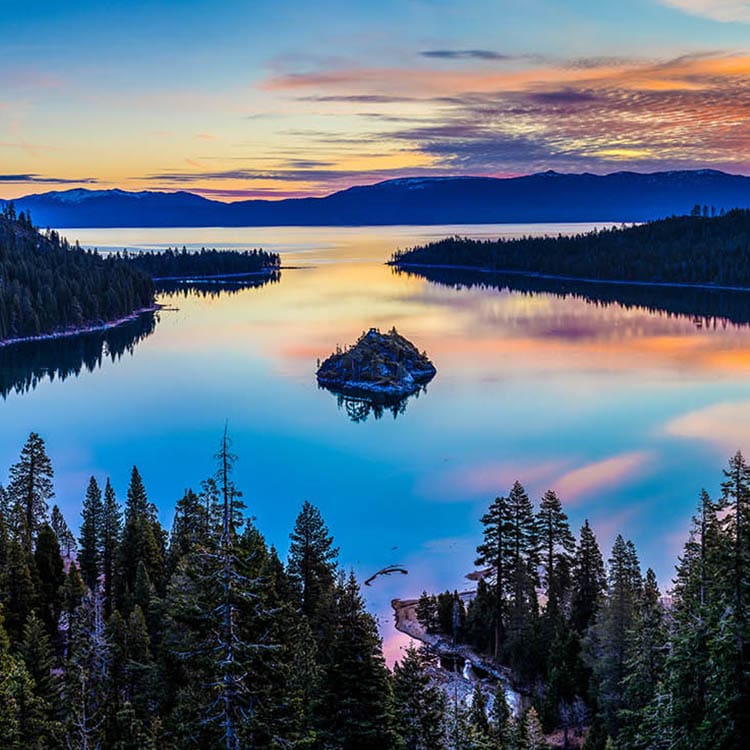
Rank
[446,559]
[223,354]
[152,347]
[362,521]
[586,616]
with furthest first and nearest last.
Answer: [152,347] → [223,354] → [362,521] → [446,559] → [586,616]

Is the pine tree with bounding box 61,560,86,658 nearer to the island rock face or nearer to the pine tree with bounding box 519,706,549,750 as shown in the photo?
the pine tree with bounding box 519,706,549,750

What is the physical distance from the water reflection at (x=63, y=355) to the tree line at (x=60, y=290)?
4.89 meters

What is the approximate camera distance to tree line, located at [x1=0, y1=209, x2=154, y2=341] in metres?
136

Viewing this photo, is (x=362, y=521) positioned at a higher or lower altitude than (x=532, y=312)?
lower

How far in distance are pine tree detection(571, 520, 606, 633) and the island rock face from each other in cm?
5307

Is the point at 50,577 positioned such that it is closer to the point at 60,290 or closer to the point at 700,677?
the point at 700,677

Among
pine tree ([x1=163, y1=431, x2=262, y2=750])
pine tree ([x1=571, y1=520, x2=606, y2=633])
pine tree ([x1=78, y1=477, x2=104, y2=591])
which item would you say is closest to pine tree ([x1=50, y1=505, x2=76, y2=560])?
pine tree ([x1=78, y1=477, x2=104, y2=591])

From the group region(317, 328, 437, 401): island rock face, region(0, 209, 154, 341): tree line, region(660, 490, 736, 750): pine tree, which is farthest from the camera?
region(0, 209, 154, 341): tree line

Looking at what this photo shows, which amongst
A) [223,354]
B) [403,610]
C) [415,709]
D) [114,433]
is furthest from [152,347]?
[415,709]

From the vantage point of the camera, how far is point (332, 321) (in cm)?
14438

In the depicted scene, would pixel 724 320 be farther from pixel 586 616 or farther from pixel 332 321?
pixel 586 616

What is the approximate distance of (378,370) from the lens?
92.1m

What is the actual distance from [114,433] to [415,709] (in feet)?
194

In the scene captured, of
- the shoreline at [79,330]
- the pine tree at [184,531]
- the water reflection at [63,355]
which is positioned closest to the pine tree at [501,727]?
the pine tree at [184,531]
